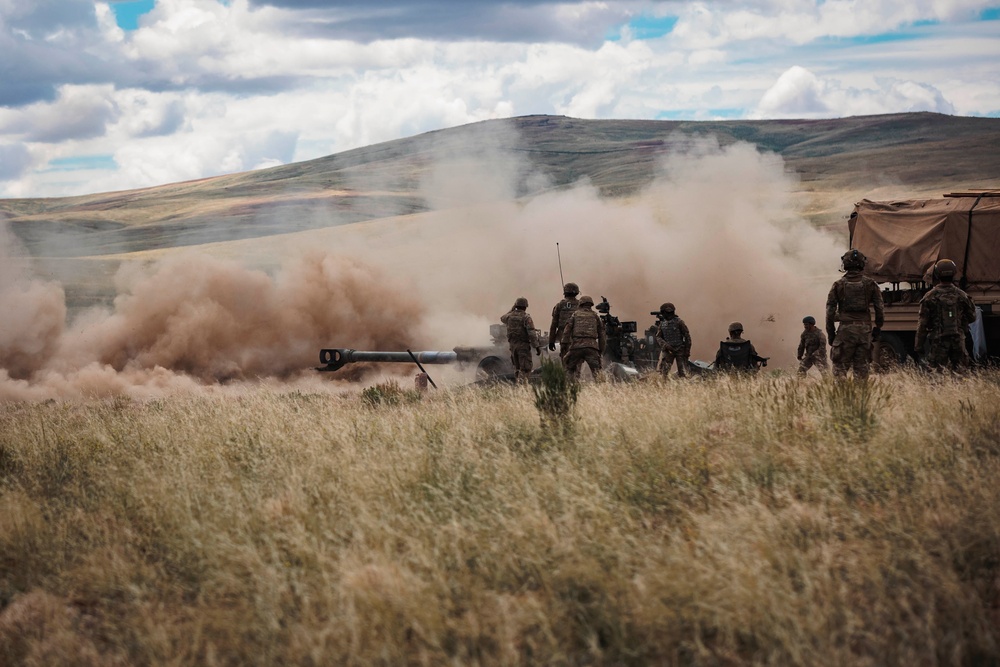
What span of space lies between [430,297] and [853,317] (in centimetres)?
2015

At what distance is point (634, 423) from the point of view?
8797mm

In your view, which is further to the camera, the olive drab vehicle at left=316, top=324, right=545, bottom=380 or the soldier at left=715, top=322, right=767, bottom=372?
the olive drab vehicle at left=316, top=324, right=545, bottom=380

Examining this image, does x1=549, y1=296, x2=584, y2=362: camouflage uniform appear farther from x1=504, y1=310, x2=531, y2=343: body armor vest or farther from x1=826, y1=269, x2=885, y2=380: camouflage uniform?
x1=826, y1=269, x2=885, y2=380: camouflage uniform

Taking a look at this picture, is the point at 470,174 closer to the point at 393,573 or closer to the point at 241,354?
the point at 241,354

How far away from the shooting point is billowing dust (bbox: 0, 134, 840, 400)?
26781 millimetres

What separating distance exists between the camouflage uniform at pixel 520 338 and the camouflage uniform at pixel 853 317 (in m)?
4.76

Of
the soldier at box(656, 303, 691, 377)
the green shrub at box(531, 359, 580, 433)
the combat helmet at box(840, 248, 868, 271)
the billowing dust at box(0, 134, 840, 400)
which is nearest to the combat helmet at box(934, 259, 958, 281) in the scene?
the combat helmet at box(840, 248, 868, 271)

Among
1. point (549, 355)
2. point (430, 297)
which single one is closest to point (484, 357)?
point (549, 355)

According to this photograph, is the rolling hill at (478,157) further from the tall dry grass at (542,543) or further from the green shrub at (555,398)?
the tall dry grass at (542,543)

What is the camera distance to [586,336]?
45.6 ft

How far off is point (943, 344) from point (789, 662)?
8.41 metres

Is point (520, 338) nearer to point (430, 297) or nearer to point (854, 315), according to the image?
point (854, 315)

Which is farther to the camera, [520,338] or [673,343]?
[520,338]

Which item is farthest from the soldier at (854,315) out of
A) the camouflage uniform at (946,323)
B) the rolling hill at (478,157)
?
the rolling hill at (478,157)
